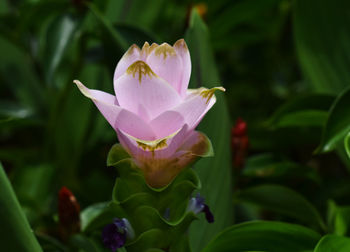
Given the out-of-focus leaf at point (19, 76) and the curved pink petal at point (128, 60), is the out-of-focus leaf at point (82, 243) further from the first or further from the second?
the out-of-focus leaf at point (19, 76)

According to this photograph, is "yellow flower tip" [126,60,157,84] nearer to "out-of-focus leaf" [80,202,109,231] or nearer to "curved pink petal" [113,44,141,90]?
"curved pink petal" [113,44,141,90]

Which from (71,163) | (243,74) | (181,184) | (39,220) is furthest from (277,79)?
(181,184)

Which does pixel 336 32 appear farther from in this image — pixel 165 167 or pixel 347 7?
pixel 165 167

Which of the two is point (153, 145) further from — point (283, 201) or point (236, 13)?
point (236, 13)

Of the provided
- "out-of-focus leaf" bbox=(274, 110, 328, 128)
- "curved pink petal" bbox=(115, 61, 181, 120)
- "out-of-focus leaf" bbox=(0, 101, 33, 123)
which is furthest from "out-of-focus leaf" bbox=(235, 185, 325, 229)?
"out-of-focus leaf" bbox=(0, 101, 33, 123)

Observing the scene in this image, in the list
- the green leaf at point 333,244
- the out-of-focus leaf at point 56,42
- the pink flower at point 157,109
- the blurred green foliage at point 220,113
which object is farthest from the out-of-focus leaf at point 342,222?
the out-of-focus leaf at point 56,42

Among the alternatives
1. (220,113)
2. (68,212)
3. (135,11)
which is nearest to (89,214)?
(68,212)
